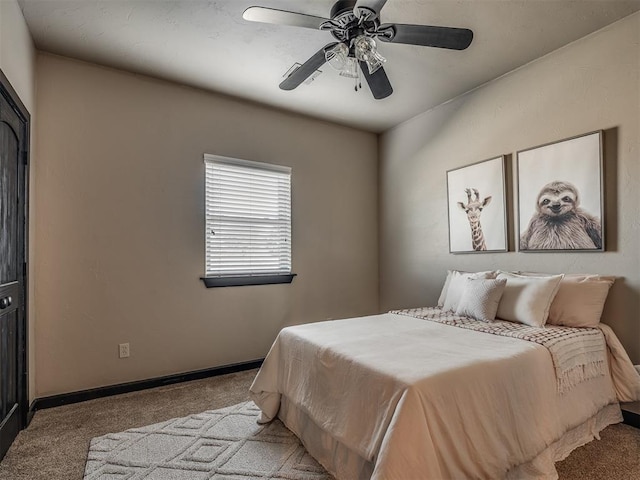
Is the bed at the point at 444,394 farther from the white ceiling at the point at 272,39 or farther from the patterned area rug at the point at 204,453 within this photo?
the white ceiling at the point at 272,39

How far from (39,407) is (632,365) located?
411 cm

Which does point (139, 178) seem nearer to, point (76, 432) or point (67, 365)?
point (67, 365)

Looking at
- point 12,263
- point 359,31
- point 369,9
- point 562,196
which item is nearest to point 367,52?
point 359,31

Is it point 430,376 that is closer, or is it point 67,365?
point 430,376

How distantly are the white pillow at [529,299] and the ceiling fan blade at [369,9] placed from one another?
203cm

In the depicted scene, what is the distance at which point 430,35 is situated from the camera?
74.6 inches

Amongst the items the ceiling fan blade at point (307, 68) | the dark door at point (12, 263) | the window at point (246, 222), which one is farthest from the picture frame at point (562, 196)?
the dark door at point (12, 263)

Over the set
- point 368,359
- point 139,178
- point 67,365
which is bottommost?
point 67,365

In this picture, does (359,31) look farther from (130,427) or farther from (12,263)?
(130,427)

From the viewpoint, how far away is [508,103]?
3.10m

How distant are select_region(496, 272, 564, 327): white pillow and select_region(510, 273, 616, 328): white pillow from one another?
0.07 m

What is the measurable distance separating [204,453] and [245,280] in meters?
1.70

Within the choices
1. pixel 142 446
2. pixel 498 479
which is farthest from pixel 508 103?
pixel 142 446

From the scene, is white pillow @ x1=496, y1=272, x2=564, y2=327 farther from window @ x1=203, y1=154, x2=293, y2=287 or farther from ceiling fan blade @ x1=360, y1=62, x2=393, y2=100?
window @ x1=203, y1=154, x2=293, y2=287
